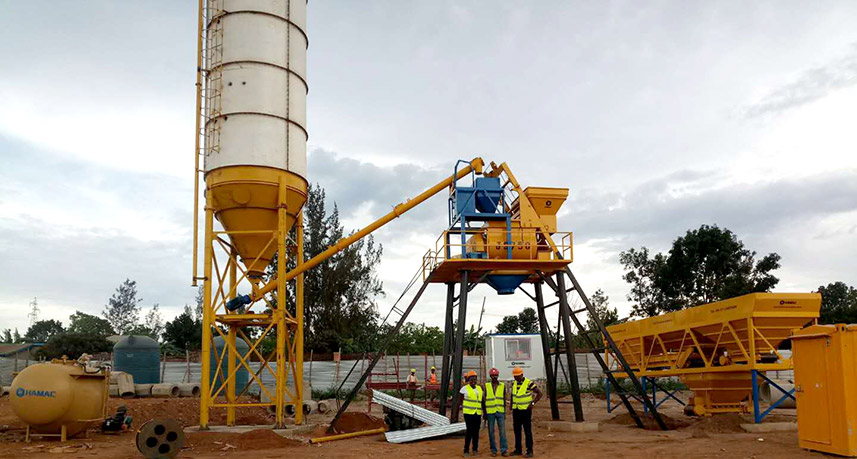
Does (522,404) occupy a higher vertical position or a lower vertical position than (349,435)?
higher

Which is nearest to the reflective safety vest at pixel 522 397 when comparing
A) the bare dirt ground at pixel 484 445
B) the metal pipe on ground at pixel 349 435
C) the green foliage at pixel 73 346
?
the bare dirt ground at pixel 484 445

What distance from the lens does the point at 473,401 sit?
15.2m

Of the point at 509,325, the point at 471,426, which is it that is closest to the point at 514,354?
the point at 471,426

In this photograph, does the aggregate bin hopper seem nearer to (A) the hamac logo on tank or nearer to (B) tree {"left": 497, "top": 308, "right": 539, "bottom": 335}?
(A) the hamac logo on tank

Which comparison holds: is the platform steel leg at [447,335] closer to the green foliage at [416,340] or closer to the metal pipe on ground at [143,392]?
the metal pipe on ground at [143,392]

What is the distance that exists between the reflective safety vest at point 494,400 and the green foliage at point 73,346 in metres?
40.3

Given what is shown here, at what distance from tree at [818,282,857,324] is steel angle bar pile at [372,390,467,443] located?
42738 millimetres

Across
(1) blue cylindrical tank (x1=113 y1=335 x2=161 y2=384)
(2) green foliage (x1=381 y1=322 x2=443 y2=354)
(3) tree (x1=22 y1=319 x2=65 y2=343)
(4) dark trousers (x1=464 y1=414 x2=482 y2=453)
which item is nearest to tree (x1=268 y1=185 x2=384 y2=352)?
(2) green foliage (x1=381 y1=322 x2=443 y2=354)

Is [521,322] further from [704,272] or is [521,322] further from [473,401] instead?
[473,401]

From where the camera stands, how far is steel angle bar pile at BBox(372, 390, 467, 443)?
18234mm

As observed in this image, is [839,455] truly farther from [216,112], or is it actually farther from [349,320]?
[349,320]

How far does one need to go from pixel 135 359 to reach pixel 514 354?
1904 cm

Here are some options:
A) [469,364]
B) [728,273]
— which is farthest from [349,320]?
[728,273]

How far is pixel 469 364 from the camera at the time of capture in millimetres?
38469
